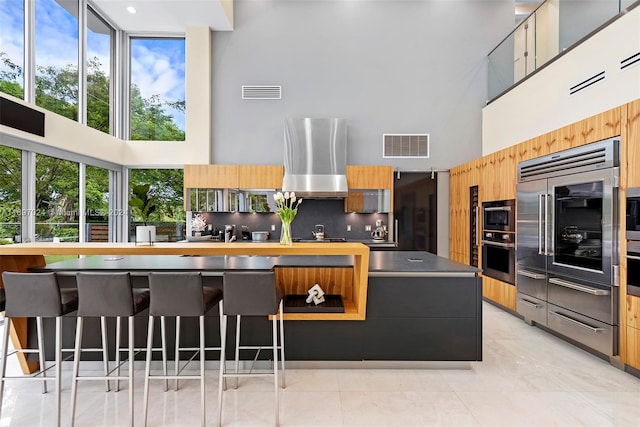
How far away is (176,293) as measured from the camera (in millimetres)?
2172

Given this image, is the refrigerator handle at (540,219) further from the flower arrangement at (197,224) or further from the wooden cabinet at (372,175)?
the flower arrangement at (197,224)

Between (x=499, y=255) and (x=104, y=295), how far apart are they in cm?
447

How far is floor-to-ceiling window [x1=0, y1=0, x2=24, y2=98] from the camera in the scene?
393 centimetres

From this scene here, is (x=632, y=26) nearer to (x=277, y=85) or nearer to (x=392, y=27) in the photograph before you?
(x=392, y=27)

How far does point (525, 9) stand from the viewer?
6.32 metres

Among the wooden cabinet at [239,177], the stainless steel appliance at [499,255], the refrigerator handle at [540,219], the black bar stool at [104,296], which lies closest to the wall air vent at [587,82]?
the refrigerator handle at [540,219]

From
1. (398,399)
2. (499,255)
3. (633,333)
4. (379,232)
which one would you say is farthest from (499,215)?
(398,399)

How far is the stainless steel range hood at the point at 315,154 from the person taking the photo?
18.0 feet

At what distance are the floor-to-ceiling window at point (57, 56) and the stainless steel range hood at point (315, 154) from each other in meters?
3.15

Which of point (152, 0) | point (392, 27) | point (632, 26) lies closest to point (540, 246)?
point (632, 26)

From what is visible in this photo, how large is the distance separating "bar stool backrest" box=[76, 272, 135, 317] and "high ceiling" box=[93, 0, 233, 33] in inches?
191

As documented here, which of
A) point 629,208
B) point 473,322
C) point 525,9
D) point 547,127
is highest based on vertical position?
point 525,9

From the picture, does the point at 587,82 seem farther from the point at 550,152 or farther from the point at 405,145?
the point at 405,145

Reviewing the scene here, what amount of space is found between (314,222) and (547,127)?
3705mm
